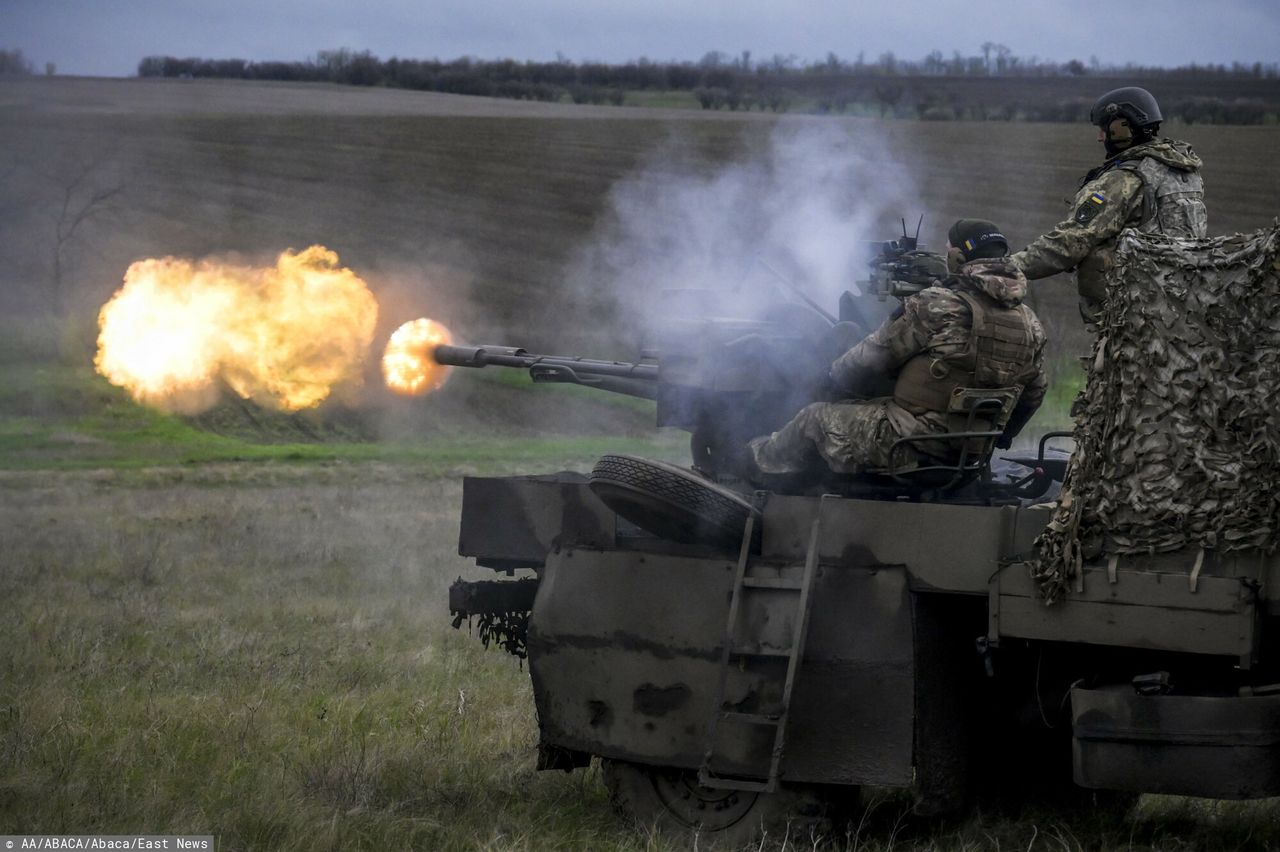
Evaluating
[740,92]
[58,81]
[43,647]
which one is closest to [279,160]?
[58,81]

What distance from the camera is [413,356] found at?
9195mm

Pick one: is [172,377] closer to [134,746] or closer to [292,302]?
[292,302]

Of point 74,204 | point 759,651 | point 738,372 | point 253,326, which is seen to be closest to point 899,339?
point 738,372

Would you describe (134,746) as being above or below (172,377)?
below

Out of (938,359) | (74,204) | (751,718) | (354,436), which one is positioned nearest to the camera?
(751,718)

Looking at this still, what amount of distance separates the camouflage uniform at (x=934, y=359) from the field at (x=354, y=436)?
1548mm

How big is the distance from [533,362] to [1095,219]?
9.48ft

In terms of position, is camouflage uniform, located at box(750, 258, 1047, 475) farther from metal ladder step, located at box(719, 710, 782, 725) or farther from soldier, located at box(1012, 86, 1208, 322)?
metal ladder step, located at box(719, 710, 782, 725)

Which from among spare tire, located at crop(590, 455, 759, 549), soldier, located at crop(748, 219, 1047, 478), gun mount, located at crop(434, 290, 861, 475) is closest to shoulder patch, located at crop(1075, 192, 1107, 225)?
soldier, located at crop(748, 219, 1047, 478)

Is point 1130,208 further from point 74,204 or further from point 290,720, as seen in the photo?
point 74,204

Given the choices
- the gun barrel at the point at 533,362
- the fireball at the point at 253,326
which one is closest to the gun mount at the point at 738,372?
the gun barrel at the point at 533,362

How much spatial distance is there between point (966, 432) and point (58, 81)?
33566 millimetres

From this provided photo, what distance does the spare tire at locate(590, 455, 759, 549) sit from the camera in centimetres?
600

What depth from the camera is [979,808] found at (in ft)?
21.5
